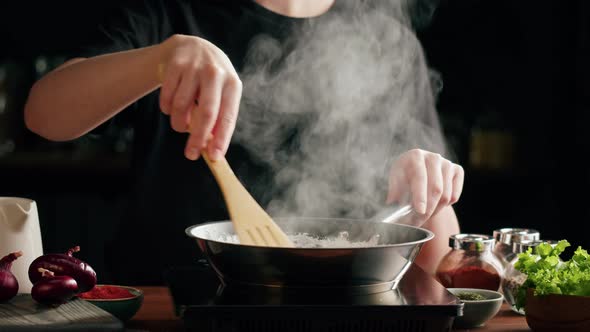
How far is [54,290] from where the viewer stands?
43.1 inches

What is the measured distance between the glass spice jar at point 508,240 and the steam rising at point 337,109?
1.38ft

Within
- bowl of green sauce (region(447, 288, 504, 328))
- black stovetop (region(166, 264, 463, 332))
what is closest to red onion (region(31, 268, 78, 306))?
black stovetop (region(166, 264, 463, 332))

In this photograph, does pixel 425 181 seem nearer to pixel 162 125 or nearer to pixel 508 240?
pixel 508 240

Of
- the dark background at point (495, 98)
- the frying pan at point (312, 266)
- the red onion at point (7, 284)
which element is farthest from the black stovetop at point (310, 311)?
the dark background at point (495, 98)

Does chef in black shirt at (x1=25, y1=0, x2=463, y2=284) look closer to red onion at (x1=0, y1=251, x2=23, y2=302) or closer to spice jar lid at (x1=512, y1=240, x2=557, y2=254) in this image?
spice jar lid at (x1=512, y1=240, x2=557, y2=254)

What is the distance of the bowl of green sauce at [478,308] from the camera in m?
1.17

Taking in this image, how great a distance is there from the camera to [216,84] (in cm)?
110

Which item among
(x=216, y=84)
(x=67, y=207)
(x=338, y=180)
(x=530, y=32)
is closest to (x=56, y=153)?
(x=67, y=207)

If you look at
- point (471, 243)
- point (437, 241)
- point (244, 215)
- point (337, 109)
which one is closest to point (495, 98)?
point (337, 109)

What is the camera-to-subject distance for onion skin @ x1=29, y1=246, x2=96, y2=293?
1162 millimetres

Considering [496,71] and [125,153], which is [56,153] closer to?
[125,153]

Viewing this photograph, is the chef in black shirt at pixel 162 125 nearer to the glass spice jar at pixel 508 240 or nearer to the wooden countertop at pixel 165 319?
the glass spice jar at pixel 508 240

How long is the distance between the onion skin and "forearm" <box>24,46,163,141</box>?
13.0 inches

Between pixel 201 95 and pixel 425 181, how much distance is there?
0.47 meters
